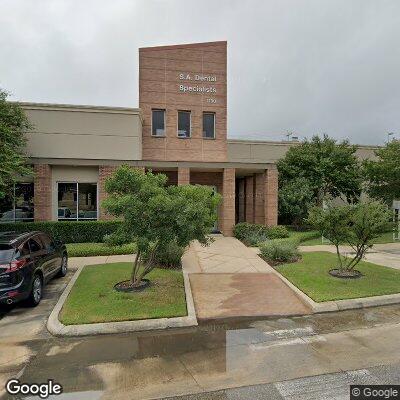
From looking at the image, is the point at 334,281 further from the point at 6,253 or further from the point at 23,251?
the point at 6,253

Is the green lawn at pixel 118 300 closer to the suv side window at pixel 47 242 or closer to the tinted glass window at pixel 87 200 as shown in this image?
the suv side window at pixel 47 242

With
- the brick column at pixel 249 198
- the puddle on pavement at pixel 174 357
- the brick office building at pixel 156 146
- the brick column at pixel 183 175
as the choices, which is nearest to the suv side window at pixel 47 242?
the puddle on pavement at pixel 174 357

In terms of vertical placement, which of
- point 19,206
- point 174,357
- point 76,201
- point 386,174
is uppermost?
point 386,174

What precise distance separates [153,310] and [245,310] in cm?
210

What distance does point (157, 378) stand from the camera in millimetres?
5031

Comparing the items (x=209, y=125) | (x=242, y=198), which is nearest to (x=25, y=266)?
(x=242, y=198)

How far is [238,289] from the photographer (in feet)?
31.8

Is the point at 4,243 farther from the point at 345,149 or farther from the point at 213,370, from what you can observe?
the point at 345,149

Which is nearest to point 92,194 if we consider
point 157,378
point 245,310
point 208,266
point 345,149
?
point 208,266

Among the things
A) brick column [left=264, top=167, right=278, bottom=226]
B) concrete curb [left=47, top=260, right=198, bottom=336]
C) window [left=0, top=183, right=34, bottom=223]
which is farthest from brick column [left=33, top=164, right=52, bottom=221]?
brick column [left=264, top=167, right=278, bottom=226]

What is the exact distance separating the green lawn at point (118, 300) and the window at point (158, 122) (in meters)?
13.7

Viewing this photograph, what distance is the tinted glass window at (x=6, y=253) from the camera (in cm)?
768

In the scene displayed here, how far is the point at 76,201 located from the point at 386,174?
17.8 metres

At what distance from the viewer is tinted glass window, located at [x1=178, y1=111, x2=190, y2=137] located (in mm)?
23344
